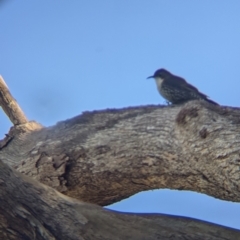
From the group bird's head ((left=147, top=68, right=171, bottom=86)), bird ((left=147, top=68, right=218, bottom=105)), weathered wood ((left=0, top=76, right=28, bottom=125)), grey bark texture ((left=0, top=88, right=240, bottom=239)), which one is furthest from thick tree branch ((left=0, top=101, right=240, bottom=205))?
bird's head ((left=147, top=68, right=171, bottom=86))

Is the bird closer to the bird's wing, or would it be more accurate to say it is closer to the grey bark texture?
the bird's wing

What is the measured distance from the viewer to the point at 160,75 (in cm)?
743

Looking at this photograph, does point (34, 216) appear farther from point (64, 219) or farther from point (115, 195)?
point (115, 195)

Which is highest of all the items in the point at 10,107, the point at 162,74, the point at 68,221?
the point at 162,74

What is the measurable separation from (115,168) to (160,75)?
2794 millimetres

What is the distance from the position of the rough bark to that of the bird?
2.07 meters

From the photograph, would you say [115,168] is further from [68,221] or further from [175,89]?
[175,89]

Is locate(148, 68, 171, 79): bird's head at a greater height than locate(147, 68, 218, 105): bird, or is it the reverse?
locate(148, 68, 171, 79): bird's head

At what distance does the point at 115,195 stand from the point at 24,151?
0.94m

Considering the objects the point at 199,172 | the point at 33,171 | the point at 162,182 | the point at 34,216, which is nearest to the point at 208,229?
the point at 199,172

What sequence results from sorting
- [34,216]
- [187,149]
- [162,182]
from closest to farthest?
[34,216] → [187,149] → [162,182]

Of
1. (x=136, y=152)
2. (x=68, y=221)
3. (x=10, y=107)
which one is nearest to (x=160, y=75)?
(x=10, y=107)

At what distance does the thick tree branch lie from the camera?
168 inches

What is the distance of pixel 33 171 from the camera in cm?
510
